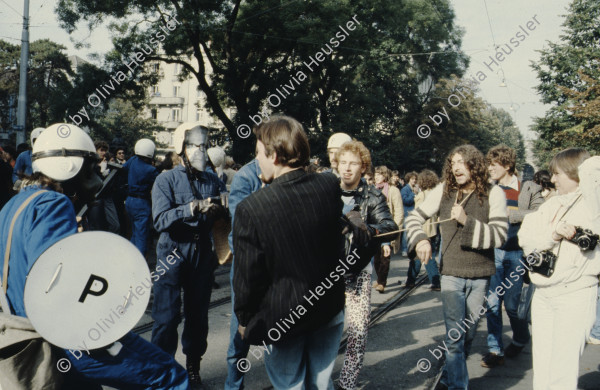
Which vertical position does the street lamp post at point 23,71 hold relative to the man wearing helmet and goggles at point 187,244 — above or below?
above

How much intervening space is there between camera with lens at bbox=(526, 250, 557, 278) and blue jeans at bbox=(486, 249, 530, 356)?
1885mm

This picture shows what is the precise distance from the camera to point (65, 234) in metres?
2.22

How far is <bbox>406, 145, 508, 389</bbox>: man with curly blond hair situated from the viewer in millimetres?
3973

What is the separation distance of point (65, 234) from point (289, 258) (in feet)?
3.21

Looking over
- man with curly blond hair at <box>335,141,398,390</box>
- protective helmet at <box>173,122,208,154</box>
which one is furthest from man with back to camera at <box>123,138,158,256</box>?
man with curly blond hair at <box>335,141,398,390</box>

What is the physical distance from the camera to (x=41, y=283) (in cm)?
207

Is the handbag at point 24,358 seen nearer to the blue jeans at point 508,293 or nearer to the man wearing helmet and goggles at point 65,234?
the man wearing helmet and goggles at point 65,234

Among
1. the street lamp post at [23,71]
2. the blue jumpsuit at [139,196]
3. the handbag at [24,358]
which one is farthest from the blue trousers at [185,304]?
the street lamp post at [23,71]

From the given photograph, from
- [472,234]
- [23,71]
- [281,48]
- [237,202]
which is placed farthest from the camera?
[281,48]

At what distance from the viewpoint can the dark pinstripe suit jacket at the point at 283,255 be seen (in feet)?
7.79

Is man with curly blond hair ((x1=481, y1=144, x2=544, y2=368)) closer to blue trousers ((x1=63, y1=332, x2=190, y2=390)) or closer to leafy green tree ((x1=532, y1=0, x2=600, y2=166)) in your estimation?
blue trousers ((x1=63, y1=332, x2=190, y2=390))

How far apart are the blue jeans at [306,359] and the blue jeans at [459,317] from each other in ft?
5.32

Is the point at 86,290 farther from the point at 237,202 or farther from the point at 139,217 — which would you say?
the point at 139,217

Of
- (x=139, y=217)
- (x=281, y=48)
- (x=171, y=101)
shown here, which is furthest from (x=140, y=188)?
(x=171, y=101)
